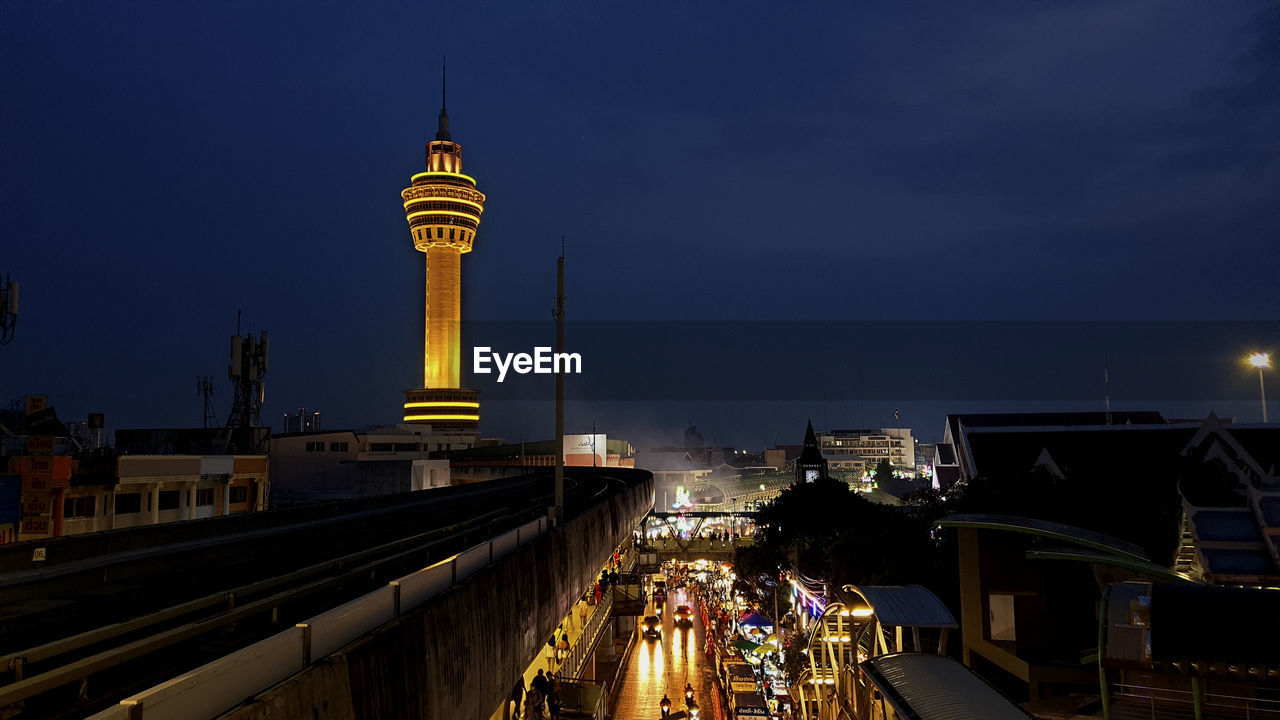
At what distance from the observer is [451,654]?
31.2ft

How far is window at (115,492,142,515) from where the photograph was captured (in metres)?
39.9

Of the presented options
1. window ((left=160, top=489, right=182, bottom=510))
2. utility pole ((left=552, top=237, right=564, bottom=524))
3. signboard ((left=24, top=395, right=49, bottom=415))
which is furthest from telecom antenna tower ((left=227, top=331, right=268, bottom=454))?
utility pole ((left=552, top=237, right=564, bottom=524))

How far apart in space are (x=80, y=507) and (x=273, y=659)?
38.7 m

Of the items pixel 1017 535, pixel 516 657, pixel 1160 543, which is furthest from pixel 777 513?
pixel 516 657

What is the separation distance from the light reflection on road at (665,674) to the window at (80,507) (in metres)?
26.3

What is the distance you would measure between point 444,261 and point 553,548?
119 meters

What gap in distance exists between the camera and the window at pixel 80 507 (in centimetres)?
3556

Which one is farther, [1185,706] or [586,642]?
[586,642]

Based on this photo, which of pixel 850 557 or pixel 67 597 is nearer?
pixel 67 597

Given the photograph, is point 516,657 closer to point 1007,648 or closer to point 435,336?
point 1007,648

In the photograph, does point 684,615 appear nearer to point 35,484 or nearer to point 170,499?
point 35,484

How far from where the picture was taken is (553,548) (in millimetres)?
16625

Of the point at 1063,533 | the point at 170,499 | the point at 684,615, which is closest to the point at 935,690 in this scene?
the point at 1063,533

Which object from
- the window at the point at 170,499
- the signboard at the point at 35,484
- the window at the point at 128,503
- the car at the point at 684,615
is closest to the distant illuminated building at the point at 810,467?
the car at the point at 684,615
